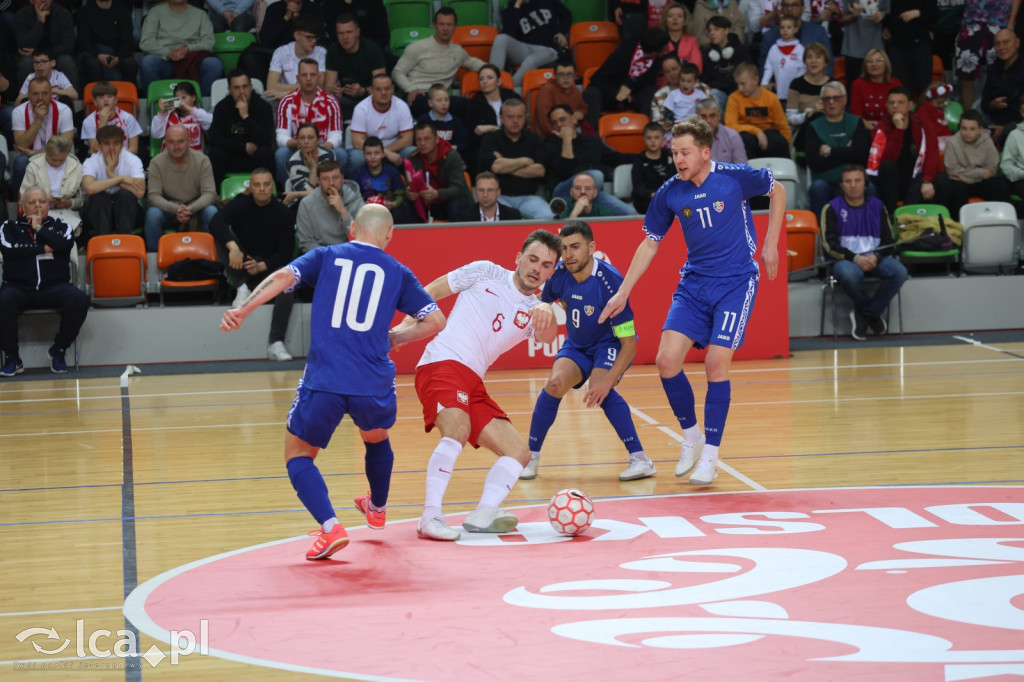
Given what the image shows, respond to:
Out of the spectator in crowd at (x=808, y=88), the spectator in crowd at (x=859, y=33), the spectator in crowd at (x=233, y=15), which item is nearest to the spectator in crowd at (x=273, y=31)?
the spectator in crowd at (x=233, y=15)

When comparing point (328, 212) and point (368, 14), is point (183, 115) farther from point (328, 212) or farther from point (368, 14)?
point (368, 14)

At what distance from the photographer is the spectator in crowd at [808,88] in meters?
15.2

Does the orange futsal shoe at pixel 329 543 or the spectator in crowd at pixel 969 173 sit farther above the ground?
the spectator in crowd at pixel 969 173

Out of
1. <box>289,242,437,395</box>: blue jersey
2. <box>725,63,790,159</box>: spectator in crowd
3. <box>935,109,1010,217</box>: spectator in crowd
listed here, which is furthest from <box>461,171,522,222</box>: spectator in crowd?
<box>289,242,437,395</box>: blue jersey

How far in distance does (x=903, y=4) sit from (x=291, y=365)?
965cm

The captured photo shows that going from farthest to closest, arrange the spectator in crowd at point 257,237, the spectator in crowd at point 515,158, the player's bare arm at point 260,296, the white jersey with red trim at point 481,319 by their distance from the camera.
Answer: the spectator in crowd at point 515,158, the spectator in crowd at point 257,237, the white jersey with red trim at point 481,319, the player's bare arm at point 260,296

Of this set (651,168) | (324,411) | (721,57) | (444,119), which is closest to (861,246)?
(651,168)

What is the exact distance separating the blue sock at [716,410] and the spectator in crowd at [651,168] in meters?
6.91

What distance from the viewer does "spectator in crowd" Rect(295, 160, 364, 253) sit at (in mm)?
12922

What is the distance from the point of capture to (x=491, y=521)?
6.07 m

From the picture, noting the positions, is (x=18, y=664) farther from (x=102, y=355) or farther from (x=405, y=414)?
(x=102, y=355)

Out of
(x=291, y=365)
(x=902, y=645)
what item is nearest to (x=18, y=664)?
(x=902, y=645)

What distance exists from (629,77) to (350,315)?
35.4ft

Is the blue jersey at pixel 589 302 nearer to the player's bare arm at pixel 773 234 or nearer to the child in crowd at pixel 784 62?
the player's bare arm at pixel 773 234
